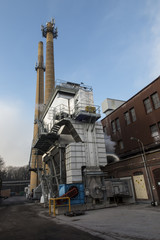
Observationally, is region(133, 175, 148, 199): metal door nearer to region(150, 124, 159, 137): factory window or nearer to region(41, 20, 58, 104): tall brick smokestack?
region(150, 124, 159, 137): factory window

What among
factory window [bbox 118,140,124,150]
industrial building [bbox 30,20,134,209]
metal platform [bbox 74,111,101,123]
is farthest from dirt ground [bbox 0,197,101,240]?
factory window [bbox 118,140,124,150]

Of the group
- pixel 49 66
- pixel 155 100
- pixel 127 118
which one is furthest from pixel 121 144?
pixel 49 66

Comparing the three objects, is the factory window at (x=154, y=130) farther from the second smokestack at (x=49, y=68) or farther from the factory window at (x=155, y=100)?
the second smokestack at (x=49, y=68)

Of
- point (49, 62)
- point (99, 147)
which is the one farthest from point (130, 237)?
point (49, 62)

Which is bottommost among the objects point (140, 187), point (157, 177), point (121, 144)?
point (140, 187)

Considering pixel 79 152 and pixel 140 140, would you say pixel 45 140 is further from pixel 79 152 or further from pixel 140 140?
pixel 140 140

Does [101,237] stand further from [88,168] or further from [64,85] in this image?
[64,85]

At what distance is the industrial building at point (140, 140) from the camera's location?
57.2 feet

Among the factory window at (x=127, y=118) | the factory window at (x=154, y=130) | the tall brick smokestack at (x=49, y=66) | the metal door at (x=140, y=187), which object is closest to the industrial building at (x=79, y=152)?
the metal door at (x=140, y=187)

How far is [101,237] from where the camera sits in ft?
21.4

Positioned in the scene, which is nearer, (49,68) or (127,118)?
(127,118)

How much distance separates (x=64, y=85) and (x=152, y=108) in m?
13.2

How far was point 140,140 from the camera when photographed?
25.8m

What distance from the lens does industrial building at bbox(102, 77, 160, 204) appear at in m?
17.4
